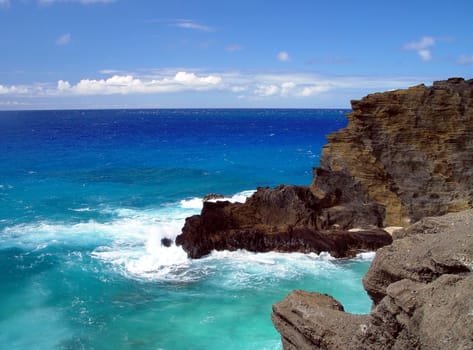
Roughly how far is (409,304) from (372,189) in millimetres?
24619

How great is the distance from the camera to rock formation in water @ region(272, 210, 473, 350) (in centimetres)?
789

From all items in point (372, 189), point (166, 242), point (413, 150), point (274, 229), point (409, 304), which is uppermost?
point (413, 150)

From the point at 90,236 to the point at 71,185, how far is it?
786 inches

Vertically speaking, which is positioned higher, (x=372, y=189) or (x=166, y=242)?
(x=372, y=189)

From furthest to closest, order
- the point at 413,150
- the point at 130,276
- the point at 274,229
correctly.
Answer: the point at 413,150 → the point at 274,229 → the point at 130,276

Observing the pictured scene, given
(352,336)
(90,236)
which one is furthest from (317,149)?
(352,336)

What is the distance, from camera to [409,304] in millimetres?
8539

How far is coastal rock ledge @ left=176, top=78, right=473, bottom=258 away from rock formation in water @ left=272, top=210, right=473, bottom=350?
1730 centimetres

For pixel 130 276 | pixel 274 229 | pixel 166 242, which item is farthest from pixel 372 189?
pixel 130 276

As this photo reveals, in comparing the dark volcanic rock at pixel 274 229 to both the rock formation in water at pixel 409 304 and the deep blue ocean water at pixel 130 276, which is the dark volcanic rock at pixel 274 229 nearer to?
the deep blue ocean water at pixel 130 276

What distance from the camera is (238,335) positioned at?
765 inches

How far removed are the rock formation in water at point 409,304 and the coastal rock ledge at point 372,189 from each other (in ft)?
56.7

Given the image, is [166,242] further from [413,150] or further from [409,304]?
[409,304]

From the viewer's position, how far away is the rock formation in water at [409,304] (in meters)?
7.89
